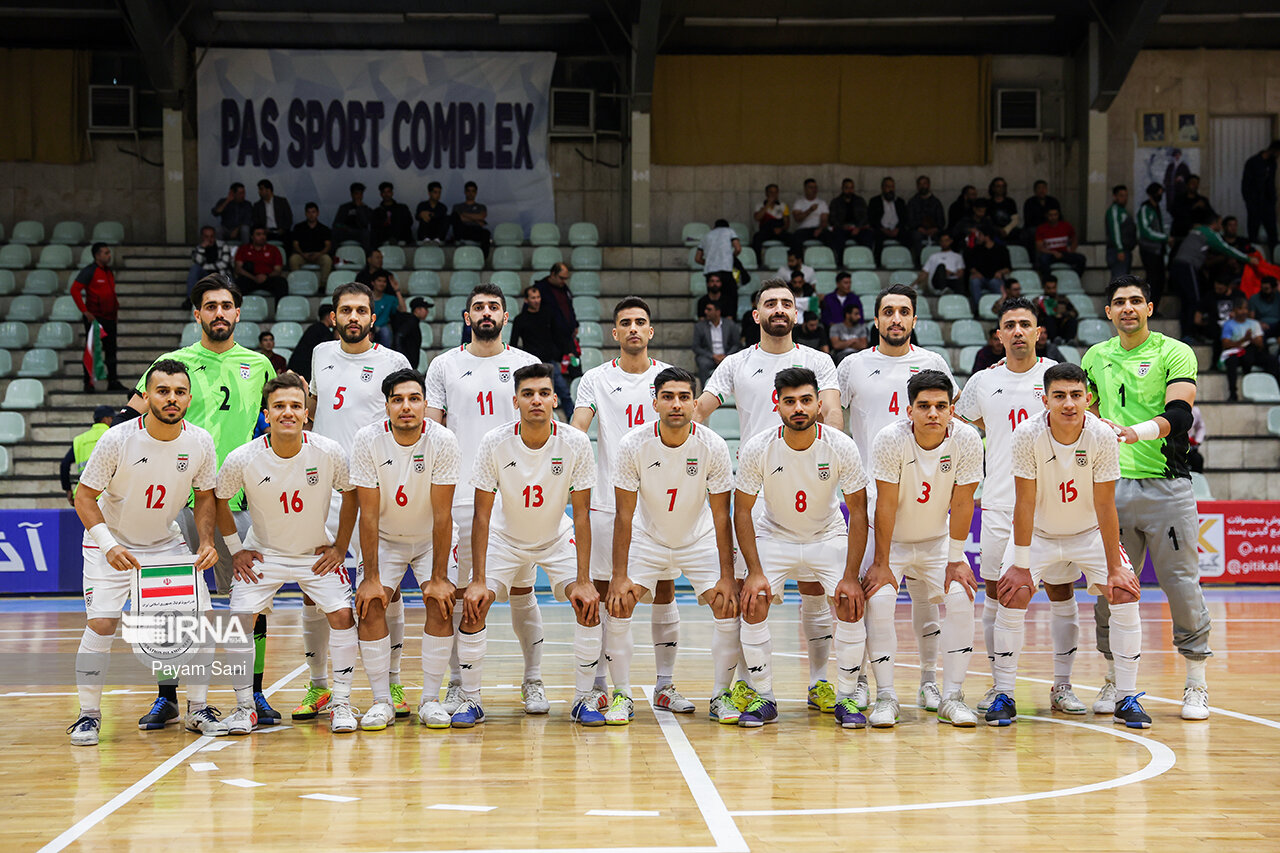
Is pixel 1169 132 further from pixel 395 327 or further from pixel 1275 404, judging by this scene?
pixel 395 327

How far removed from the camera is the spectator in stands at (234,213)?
18.8 meters

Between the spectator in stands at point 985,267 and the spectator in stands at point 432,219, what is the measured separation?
8.14 m

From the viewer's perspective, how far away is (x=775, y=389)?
7.20 meters

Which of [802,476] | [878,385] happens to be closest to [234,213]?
[878,385]

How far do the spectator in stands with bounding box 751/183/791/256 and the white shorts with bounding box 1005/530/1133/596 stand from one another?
12914 millimetres

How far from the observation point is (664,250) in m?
19.8

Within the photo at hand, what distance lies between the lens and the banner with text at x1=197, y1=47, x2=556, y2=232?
20.3m

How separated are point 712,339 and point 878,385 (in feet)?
28.0

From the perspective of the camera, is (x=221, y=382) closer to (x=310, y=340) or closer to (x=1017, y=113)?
(x=310, y=340)

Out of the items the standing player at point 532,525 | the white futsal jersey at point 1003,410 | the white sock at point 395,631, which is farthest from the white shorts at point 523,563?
the white futsal jersey at point 1003,410

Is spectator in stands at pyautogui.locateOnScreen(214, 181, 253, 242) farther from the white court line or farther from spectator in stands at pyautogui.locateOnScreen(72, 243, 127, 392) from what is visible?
the white court line

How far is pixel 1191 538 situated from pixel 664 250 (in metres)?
13.6

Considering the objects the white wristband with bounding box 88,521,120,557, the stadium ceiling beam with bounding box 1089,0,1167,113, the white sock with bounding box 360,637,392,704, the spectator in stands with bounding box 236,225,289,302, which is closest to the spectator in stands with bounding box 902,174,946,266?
the stadium ceiling beam with bounding box 1089,0,1167,113

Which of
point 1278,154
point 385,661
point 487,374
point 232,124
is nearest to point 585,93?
point 232,124
